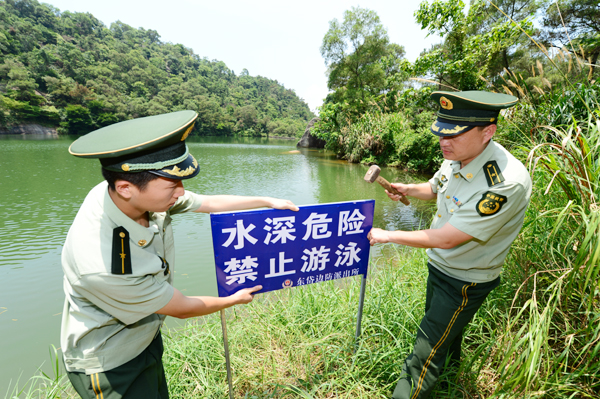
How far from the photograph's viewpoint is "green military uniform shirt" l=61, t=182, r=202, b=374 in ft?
2.83

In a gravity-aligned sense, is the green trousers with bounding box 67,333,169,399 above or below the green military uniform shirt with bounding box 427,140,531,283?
below

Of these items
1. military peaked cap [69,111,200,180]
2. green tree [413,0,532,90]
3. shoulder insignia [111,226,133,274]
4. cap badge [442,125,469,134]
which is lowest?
shoulder insignia [111,226,133,274]

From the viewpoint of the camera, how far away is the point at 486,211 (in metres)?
1.21

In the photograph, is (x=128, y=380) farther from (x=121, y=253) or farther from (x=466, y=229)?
(x=466, y=229)

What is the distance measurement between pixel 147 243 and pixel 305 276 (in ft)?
2.79

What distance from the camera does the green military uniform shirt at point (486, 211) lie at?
1216mm

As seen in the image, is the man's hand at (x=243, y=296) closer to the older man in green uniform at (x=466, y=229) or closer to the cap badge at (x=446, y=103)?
the older man in green uniform at (x=466, y=229)

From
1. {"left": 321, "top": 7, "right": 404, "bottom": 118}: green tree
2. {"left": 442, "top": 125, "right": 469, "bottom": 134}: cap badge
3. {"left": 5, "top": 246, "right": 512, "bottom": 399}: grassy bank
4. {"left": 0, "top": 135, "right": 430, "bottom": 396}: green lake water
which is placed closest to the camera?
{"left": 442, "top": 125, "right": 469, "bottom": 134}: cap badge

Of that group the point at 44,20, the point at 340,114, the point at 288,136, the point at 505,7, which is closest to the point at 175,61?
the point at 44,20

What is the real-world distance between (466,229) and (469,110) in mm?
597

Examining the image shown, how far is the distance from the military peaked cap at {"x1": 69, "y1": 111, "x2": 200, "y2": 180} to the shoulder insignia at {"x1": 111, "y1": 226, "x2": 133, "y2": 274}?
0.71ft

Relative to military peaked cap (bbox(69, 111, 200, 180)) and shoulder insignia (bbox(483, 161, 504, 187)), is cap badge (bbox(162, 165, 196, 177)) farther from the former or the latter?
shoulder insignia (bbox(483, 161, 504, 187))

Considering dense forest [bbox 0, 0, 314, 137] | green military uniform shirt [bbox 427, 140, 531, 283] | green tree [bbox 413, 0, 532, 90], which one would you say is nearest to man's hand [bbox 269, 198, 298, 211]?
green military uniform shirt [bbox 427, 140, 531, 283]

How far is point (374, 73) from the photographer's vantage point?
1698 centimetres
